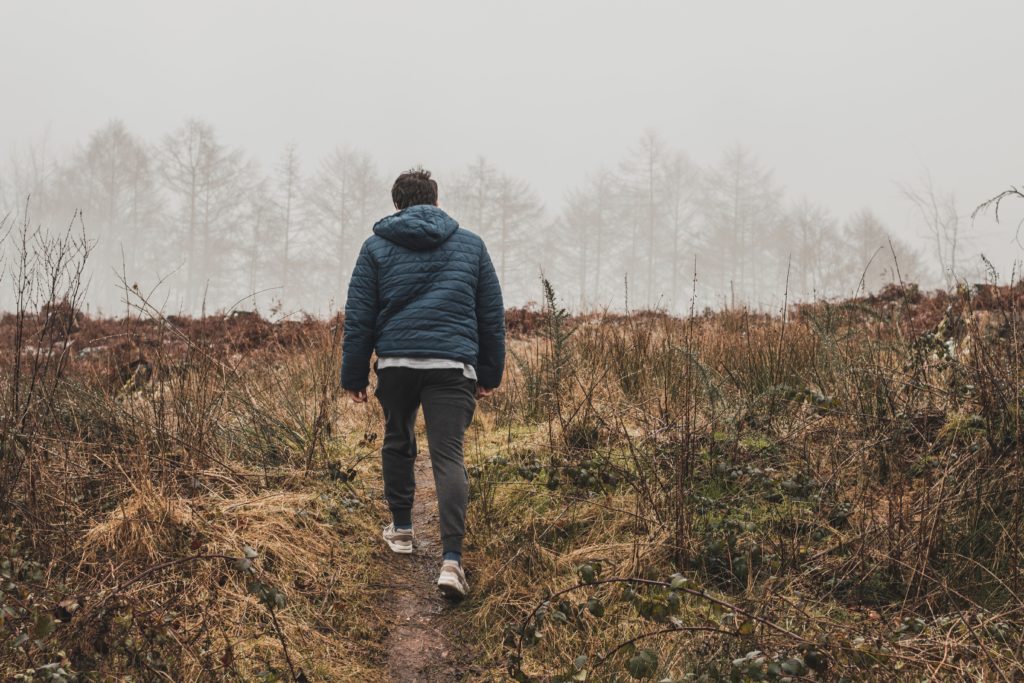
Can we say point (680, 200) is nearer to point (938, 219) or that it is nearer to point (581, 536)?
point (938, 219)

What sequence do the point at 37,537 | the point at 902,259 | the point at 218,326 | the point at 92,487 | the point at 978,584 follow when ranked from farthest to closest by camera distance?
the point at 902,259
the point at 218,326
the point at 92,487
the point at 37,537
the point at 978,584

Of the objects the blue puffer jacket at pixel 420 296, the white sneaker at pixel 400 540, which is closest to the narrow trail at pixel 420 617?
the white sneaker at pixel 400 540

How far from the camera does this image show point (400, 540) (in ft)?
11.3

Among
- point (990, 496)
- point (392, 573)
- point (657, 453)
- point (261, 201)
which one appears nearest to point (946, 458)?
point (990, 496)

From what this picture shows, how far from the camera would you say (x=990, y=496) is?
2.65m

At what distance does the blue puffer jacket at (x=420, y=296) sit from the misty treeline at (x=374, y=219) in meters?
32.1

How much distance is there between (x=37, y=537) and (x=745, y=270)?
43.2 m

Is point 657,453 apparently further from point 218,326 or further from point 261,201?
point 261,201

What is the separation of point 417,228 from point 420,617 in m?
1.87

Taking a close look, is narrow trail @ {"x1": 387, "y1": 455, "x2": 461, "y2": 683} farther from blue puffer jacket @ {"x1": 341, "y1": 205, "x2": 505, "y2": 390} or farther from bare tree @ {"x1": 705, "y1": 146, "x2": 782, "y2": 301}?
bare tree @ {"x1": 705, "y1": 146, "x2": 782, "y2": 301}

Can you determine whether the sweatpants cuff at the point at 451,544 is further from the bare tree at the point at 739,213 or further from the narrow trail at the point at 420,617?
the bare tree at the point at 739,213

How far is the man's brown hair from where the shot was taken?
3246 millimetres

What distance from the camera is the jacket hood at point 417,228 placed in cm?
307

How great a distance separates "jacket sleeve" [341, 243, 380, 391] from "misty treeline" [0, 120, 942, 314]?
32.2 meters
